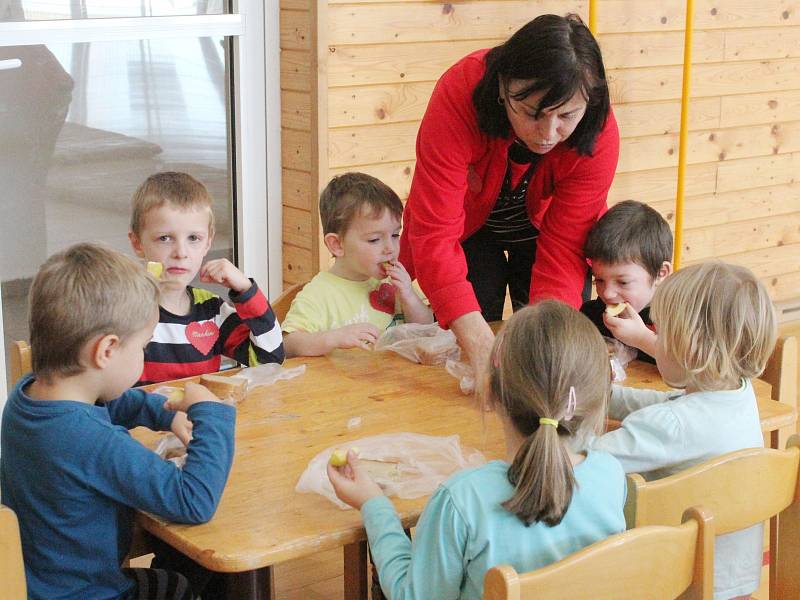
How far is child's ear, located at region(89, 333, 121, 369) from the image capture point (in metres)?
1.44

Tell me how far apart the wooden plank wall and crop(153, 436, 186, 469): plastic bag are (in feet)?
5.59

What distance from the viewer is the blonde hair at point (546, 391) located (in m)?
1.31

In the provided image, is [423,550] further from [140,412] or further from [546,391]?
[140,412]

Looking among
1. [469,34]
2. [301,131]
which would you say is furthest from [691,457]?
[469,34]

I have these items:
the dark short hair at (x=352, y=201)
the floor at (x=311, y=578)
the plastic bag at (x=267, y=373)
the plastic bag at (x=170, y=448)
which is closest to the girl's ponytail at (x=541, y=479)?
the plastic bag at (x=170, y=448)

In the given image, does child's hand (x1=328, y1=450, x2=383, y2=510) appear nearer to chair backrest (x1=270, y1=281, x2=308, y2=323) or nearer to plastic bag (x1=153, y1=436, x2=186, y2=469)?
plastic bag (x1=153, y1=436, x2=186, y2=469)

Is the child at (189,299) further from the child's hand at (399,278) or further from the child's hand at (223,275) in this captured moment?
the child's hand at (399,278)

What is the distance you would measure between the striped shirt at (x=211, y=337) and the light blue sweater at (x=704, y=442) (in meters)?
0.72

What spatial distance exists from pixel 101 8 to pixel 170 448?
1735 millimetres

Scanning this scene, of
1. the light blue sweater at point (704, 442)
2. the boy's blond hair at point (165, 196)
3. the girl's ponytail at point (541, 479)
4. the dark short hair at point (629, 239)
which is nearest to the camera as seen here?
the girl's ponytail at point (541, 479)

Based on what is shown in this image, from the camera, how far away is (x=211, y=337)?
7.16 feet

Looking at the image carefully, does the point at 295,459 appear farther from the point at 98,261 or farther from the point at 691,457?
the point at 691,457

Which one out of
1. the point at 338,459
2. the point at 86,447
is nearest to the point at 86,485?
the point at 86,447

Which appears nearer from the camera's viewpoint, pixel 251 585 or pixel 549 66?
pixel 251 585
